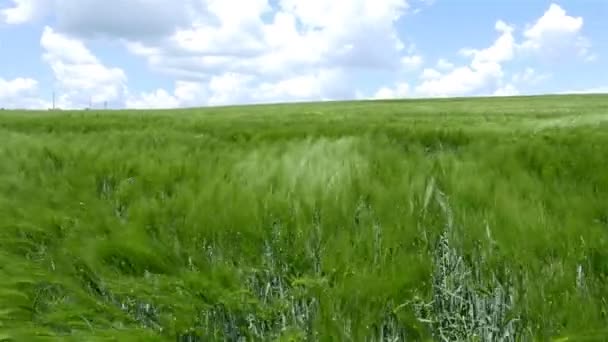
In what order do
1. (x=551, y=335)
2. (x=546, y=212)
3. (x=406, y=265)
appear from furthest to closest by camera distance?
1. (x=546, y=212)
2. (x=406, y=265)
3. (x=551, y=335)

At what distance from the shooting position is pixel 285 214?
110 inches

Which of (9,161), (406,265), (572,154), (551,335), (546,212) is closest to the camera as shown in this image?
A: (551,335)

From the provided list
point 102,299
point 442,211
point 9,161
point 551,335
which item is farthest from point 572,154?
point 9,161

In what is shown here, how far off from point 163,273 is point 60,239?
1.85ft

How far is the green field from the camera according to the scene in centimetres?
244

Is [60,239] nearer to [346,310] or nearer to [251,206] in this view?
[251,206]

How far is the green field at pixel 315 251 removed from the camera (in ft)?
8.00

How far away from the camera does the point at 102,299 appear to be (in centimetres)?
266

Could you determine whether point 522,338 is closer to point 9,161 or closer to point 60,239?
point 60,239

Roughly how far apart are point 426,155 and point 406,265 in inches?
45.4

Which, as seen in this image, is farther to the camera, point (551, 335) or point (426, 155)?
point (426, 155)

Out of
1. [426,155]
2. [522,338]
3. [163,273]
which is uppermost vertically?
[426,155]

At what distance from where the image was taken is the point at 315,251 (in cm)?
272

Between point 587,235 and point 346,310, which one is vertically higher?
point 587,235
